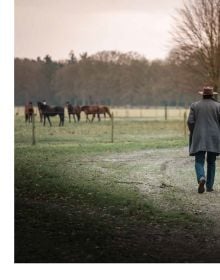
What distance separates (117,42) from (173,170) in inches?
96.7

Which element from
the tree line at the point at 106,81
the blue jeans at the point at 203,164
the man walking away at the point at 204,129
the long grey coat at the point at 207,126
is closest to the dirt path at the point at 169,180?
the blue jeans at the point at 203,164

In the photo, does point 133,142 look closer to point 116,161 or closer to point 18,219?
point 116,161

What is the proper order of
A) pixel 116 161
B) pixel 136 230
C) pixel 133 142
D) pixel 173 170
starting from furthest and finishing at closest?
pixel 133 142, pixel 116 161, pixel 173 170, pixel 136 230

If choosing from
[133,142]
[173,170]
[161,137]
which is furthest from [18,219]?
[161,137]

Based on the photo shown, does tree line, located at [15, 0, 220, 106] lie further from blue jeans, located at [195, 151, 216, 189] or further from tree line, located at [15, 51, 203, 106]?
blue jeans, located at [195, 151, 216, 189]

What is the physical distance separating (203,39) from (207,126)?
29.3ft

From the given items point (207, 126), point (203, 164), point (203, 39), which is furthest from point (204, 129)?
point (203, 39)

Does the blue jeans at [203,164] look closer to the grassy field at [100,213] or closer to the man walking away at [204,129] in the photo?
the man walking away at [204,129]

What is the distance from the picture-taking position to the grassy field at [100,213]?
5.99 m

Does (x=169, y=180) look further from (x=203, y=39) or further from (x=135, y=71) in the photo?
(x=135, y=71)

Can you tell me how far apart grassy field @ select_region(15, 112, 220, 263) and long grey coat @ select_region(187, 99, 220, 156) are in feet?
2.44

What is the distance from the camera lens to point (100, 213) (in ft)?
23.6

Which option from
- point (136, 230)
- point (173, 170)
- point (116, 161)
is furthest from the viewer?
point (116, 161)

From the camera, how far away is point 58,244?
6.13 metres
